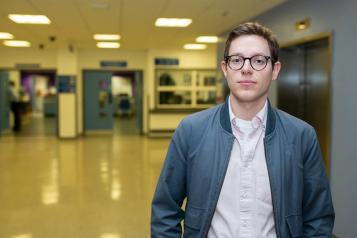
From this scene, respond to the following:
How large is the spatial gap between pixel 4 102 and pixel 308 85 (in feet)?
41.1

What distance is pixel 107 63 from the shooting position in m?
15.1

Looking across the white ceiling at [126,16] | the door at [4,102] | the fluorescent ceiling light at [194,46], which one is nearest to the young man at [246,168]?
the white ceiling at [126,16]

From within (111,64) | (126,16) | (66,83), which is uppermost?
(126,16)

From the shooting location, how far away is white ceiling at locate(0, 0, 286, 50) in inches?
271

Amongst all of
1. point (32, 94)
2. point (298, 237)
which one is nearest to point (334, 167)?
point (298, 237)

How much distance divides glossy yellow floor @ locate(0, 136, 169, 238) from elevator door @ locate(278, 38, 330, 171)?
2.69m

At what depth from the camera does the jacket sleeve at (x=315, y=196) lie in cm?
167

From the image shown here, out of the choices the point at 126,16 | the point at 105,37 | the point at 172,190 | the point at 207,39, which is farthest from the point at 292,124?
the point at 207,39

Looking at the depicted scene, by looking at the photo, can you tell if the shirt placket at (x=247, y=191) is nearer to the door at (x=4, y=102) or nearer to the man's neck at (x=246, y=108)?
the man's neck at (x=246, y=108)

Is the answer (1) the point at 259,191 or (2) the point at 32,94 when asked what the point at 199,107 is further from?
(2) the point at 32,94

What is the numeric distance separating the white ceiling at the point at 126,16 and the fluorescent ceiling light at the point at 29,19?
0.14m

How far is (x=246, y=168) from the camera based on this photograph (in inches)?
63.6

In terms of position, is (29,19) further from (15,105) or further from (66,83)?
(15,105)

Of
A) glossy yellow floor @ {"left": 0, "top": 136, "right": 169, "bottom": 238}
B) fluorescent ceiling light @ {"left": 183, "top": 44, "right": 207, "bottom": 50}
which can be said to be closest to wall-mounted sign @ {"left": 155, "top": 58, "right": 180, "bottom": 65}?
fluorescent ceiling light @ {"left": 183, "top": 44, "right": 207, "bottom": 50}
